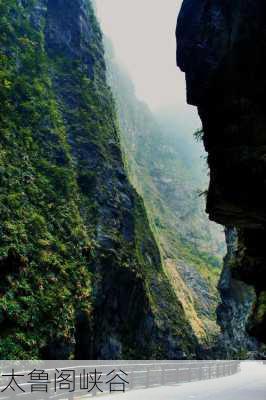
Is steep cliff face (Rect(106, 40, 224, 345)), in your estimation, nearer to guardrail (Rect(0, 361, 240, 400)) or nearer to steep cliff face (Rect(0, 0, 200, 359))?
steep cliff face (Rect(0, 0, 200, 359))

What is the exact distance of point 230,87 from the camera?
9.53m

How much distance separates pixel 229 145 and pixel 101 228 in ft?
66.1

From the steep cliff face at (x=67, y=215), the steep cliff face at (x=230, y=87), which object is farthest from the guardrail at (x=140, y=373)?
the steep cliff face at (x=230, y=87)

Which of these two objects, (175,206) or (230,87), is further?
(175,206)

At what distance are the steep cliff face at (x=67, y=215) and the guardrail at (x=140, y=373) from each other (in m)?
3.72

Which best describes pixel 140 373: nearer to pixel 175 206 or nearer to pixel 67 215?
pixel 67 215

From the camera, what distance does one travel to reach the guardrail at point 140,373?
11628 mm

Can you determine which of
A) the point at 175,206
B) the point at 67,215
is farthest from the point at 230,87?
the point at 175,206

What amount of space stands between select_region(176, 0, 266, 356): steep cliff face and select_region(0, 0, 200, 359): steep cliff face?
10.8 meters

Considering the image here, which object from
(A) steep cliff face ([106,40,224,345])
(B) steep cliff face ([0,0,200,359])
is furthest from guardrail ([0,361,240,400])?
(A) steep cliff face ([106,40,224,345])

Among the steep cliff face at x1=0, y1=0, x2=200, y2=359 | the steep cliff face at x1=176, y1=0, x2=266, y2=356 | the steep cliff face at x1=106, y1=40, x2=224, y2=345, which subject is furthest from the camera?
the steep cliff face at x1=106, y1=40, x2=224, y2=345

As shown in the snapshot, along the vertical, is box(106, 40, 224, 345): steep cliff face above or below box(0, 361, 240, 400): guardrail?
above

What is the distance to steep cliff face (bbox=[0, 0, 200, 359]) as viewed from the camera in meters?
20.2

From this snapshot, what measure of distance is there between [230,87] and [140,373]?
11.1m
